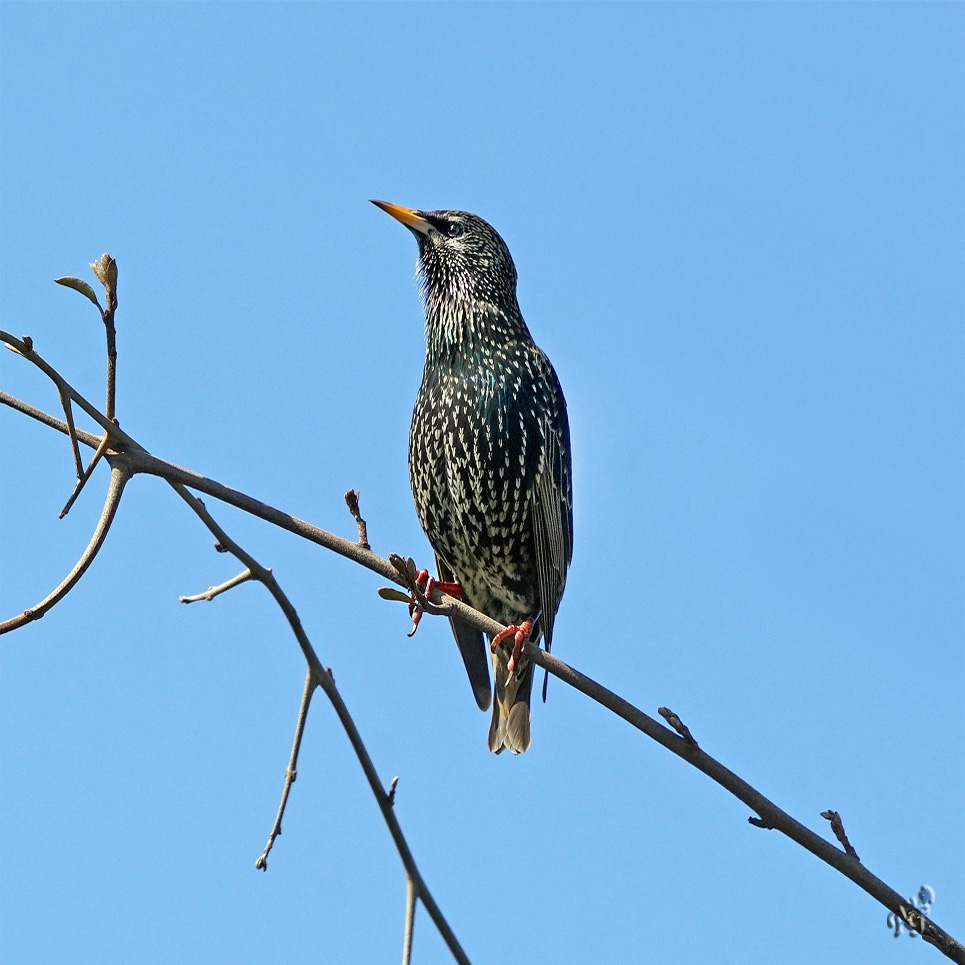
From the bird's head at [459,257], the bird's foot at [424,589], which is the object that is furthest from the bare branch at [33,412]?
the bird's head at [459,257]

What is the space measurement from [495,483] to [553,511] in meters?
0.39

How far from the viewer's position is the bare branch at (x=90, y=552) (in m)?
2.81

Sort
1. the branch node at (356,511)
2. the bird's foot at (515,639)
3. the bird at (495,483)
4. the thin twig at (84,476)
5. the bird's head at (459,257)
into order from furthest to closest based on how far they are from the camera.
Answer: the bird's head at (459,257) → the bird at (495,483) → the bird's foot at (515,639) → the branch node at (356,511) → the thin twig at (84,476)

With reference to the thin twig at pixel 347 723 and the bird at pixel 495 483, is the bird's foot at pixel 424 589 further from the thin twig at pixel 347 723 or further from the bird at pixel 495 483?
the thin twig at pixel 347 723

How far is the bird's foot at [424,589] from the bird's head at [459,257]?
1.46m

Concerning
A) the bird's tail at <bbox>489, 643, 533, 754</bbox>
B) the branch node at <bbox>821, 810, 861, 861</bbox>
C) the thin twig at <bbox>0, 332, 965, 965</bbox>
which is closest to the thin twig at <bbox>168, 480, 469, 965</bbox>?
the thin twig at <bbox>0, 332, 965, 965</bbox>

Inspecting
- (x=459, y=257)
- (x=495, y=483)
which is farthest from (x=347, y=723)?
(x=459, y=257)

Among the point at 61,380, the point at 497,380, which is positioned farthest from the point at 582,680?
the point at 497,380

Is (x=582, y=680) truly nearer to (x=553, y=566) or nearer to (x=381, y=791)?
(x=381, y=791)

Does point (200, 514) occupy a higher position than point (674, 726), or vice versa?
point (200, 514)

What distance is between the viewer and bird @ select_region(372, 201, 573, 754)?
5457 mm

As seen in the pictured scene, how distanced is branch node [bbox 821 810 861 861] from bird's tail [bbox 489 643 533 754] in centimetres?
225

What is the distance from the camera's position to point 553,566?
224 inches

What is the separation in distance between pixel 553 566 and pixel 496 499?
49 cm
